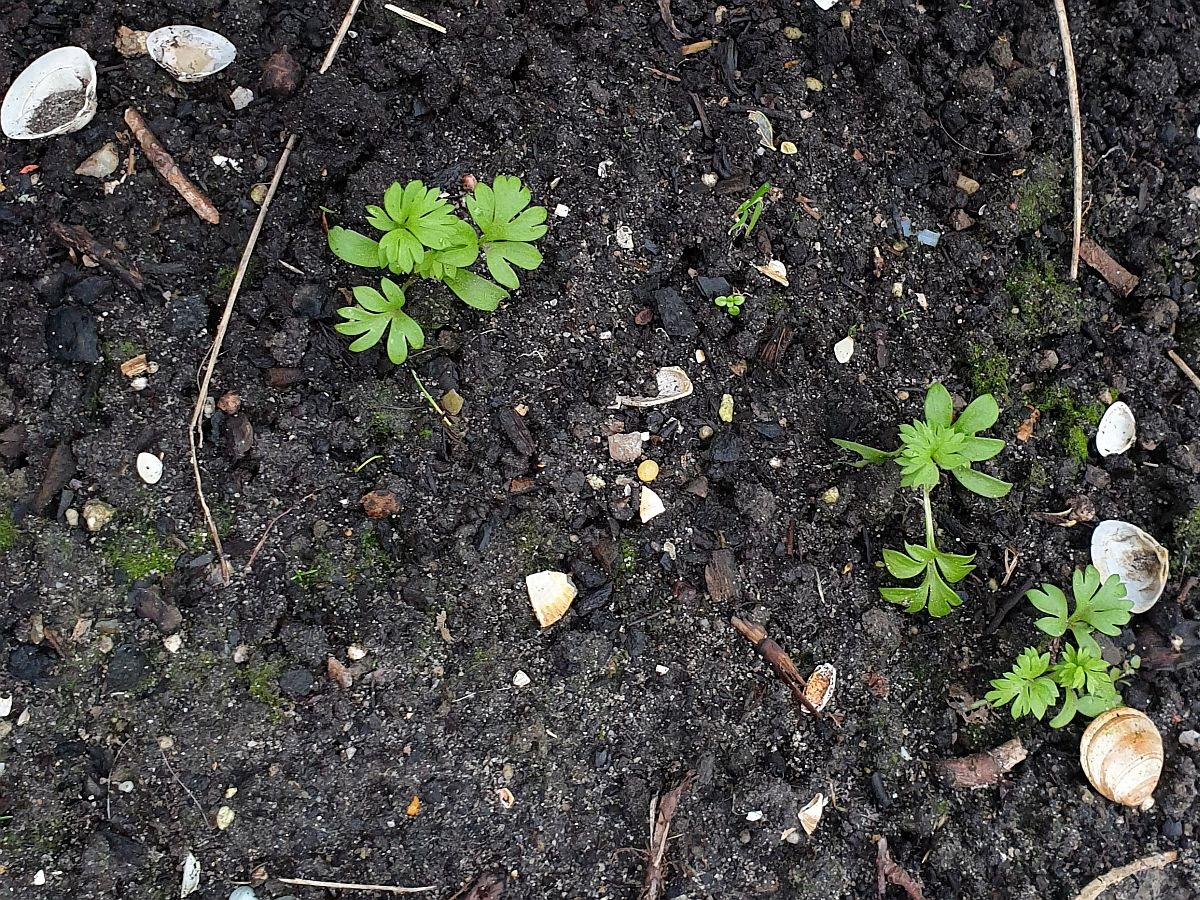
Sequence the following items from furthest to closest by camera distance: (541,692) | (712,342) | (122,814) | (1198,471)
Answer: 1. (1198,471)
2. (712,342)
3. (541,692)
4. (122,814)

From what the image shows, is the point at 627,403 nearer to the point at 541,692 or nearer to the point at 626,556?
the point at 626,556

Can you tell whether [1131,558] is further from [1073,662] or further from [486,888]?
[486,888]

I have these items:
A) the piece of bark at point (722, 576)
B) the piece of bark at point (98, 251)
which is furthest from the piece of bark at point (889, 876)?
the piece of bark at point (98, 251)

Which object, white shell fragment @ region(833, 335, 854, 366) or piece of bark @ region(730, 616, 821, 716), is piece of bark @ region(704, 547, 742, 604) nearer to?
piece of bark @ region(730, 616, 821, 716)

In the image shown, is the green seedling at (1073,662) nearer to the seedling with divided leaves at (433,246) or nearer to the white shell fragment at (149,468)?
the seedling with divided leaves at (433,246)

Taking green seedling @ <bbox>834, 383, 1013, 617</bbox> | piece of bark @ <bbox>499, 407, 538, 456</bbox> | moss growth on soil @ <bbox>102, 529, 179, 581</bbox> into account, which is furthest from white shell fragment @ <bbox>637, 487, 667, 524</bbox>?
moss growth on soil @ <bbox>102, 529, 179, 581</bbox>

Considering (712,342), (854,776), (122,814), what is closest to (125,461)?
(122,814)

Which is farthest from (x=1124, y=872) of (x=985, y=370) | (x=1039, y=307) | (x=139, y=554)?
(x=139, y=554)
